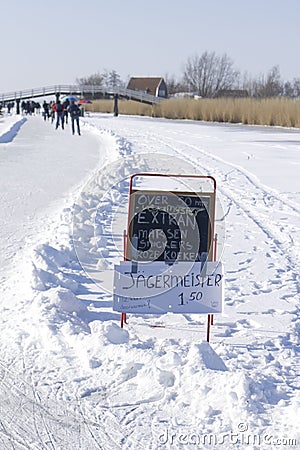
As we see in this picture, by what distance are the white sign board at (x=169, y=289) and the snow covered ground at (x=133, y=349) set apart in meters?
0.22

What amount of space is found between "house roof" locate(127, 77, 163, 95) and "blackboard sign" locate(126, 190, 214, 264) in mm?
Answer: 114488

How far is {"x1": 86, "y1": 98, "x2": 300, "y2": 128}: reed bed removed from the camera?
36.2 meters

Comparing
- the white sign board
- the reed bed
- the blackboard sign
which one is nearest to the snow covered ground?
the white sign board

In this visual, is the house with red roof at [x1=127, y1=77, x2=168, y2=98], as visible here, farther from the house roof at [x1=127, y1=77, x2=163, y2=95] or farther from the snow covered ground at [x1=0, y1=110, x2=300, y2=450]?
the snow covered ground at [x1=0, y1=110, x2=300, y2=450]

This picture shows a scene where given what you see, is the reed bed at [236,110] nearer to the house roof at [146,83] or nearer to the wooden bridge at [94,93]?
the wooden bridge at [94,93]

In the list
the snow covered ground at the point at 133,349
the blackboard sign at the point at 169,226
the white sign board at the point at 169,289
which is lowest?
the snow covered ground at the point at 133,349

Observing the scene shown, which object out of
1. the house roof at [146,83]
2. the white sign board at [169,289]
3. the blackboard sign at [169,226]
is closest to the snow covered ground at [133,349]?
the white sign board at [169,289]

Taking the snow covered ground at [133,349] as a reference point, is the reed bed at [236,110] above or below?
above

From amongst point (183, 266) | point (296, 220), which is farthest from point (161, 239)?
point (296, 220)

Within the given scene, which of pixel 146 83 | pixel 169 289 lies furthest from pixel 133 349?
pixel 146 83

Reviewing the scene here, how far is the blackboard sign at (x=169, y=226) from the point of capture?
17.0ft

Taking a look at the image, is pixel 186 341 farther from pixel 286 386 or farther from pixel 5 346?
pixel 5 346

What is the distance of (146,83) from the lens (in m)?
120

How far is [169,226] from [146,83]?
117628 millimetres
